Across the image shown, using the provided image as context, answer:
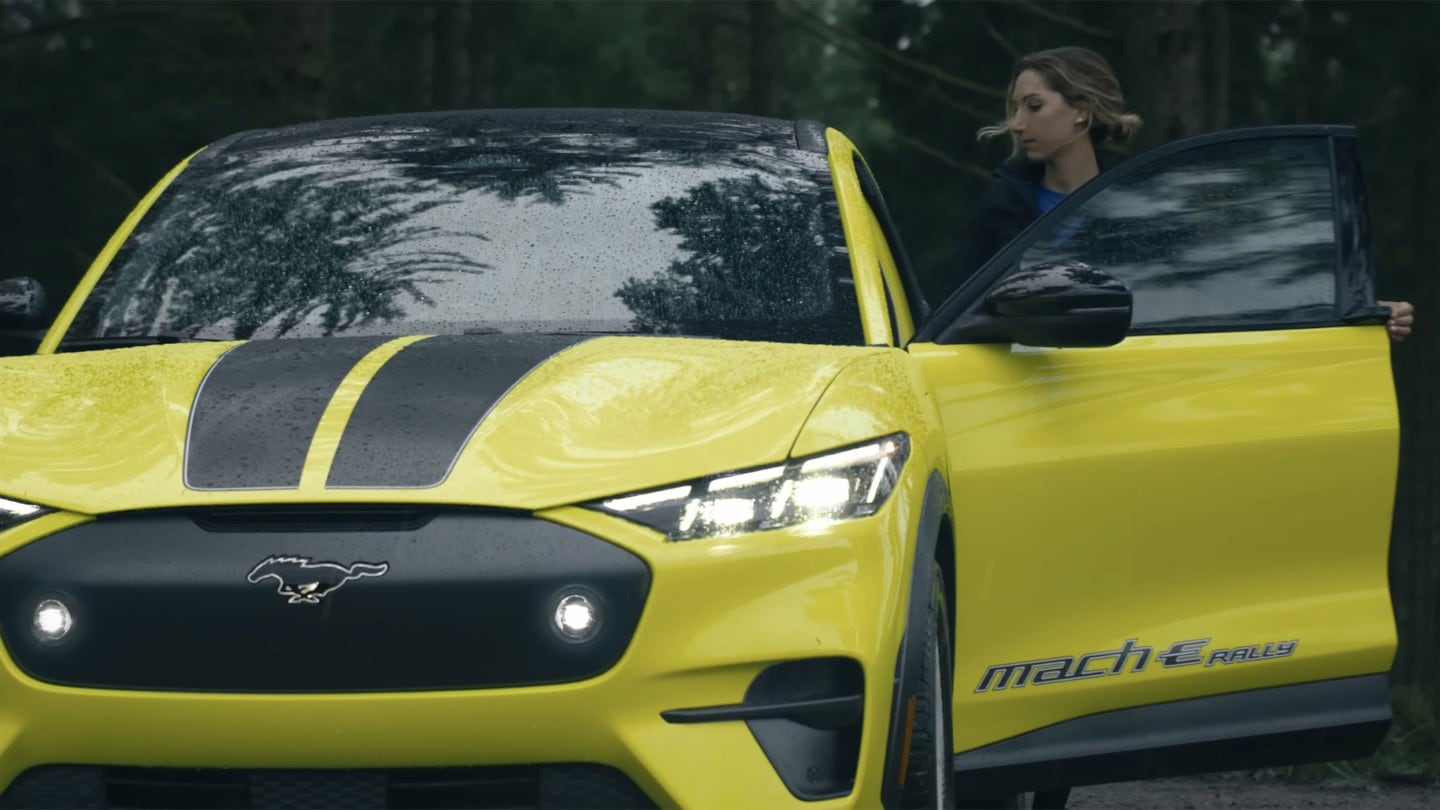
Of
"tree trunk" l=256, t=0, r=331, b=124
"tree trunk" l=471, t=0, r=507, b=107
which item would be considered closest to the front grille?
"tree trunk" l=256, t=0, r=331, b=124

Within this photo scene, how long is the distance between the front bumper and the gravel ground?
388 centimetres

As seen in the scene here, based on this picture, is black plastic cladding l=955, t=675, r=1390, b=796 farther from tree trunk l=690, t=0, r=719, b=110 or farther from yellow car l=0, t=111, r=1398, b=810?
tree trunk l=690, t=0, r=719, b=110

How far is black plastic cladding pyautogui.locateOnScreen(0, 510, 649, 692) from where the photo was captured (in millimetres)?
3496

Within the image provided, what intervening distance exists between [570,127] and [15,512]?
7.11ft

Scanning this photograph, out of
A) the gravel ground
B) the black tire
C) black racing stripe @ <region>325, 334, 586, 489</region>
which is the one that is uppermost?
black racing stripe @ <region>325, 334, 586, 489</region>

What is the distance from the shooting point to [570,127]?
550 centimetres

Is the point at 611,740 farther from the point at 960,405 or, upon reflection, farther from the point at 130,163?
the point at 130,163

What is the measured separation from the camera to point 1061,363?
15.9 ft

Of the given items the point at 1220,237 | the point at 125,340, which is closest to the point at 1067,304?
the point at 1220,237

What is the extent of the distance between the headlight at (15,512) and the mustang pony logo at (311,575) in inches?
14.6

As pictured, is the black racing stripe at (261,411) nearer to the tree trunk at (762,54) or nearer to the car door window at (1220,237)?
the car door window at (1220,237)

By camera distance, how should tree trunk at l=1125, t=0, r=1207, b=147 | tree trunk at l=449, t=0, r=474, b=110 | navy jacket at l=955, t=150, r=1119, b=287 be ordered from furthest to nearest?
tree trunk at l=449, t=0, r=474, b=110
tree trunk at l=1125, t=0, r=1207, b=147
navy jacket at l=955, t=150, r=1119, b=287

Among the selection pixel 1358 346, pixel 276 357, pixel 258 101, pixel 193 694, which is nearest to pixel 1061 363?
pixel 1358 346

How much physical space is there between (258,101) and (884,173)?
1146 cm
